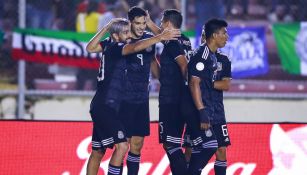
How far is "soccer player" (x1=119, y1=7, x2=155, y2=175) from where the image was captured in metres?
11.8

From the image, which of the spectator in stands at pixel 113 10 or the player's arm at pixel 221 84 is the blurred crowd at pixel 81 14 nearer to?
the spectator in stands at pixel 113 10

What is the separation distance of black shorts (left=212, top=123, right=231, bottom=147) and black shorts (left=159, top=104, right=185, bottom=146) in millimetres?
389

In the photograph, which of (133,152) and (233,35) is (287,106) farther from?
(133,152)

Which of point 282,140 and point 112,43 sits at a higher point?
point 112,43

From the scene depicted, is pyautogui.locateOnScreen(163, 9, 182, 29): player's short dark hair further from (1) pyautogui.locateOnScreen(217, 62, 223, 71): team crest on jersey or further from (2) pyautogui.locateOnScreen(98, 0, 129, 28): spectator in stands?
(2) pyautogui.locateOnScreen(98, 0, 129, 28): spectator in stands

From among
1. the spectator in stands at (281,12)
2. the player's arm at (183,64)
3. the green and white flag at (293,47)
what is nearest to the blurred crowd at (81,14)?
the spectator in stands at (281,12)

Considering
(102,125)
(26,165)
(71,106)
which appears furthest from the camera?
(71,106)

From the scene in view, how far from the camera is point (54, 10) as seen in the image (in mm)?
15492

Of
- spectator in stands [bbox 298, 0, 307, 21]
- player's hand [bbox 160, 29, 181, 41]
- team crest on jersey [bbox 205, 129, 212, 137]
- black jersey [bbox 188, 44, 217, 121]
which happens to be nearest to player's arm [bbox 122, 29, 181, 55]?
player's hand [bbox 160, 29, 181, 41]

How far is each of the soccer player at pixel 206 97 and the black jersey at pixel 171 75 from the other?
346 mm

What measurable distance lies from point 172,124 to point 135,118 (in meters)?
0.42

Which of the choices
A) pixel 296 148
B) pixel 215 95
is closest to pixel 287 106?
pixel 296 148

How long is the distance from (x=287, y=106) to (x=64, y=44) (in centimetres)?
339

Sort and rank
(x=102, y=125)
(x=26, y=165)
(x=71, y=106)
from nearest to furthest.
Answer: (x=102, y=125) < (x=26, y=165) < (x=71, y=106)
